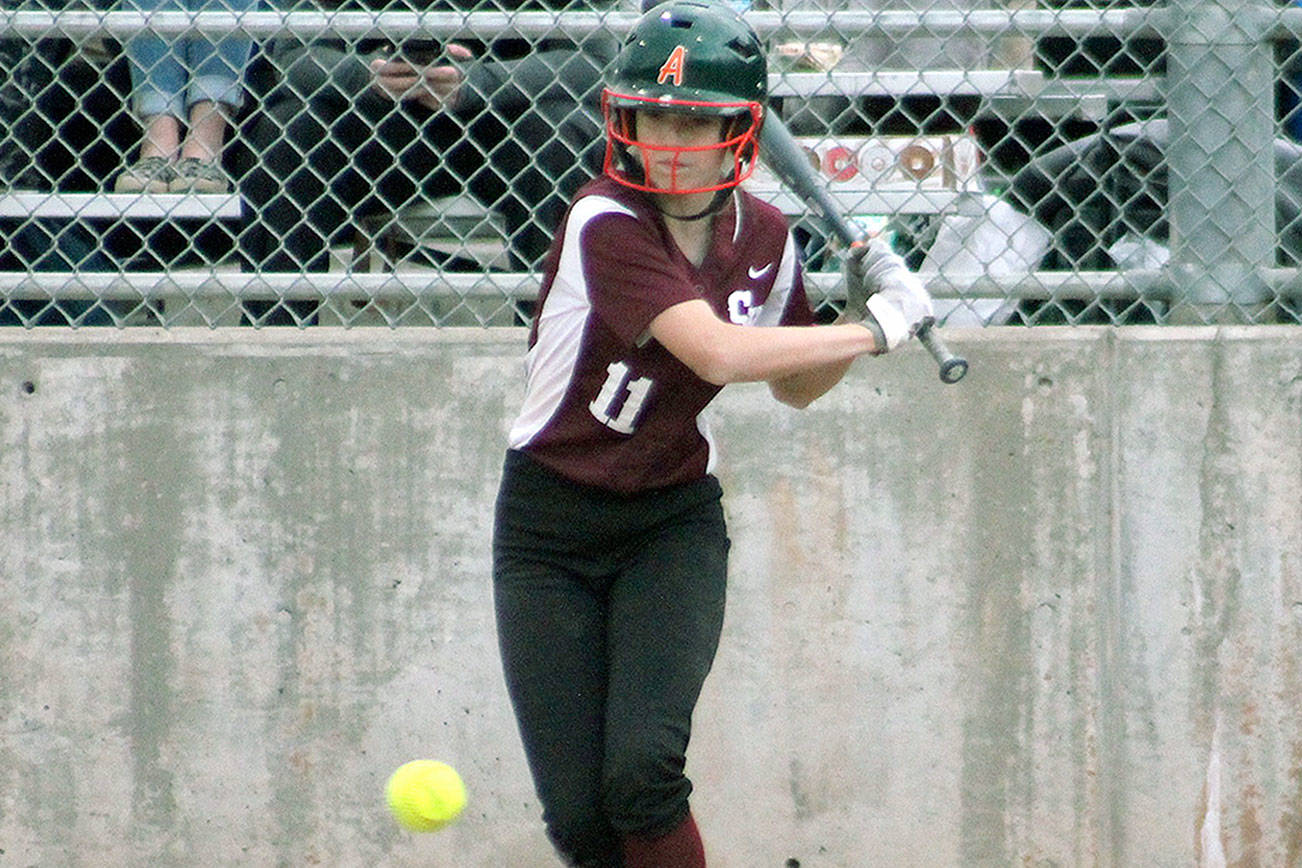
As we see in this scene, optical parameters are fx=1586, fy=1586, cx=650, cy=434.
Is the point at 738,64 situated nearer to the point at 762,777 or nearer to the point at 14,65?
the point at 762,777

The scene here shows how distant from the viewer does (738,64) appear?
296 cm

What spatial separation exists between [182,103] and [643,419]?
6.93 feet

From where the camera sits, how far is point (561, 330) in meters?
3.09

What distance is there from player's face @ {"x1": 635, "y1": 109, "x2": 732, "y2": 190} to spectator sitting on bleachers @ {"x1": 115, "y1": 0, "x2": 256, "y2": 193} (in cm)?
172

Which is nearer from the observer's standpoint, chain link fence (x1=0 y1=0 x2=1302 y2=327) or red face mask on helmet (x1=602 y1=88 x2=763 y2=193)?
red face mask on helmet (x1=602 y1=88 x2=763 y2=193)

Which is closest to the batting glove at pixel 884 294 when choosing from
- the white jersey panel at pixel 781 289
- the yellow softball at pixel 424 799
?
the white jersey panel at pixel 781 289

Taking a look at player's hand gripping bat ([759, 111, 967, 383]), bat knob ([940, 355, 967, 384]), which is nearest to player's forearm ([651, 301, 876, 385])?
bat knob ([940, 355, 967, 384])

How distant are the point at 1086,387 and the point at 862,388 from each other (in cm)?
56

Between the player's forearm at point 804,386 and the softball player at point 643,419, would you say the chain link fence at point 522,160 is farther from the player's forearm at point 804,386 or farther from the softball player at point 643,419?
the softball player at point 643,419

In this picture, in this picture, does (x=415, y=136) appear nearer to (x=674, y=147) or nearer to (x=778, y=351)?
(x=674, y=147)

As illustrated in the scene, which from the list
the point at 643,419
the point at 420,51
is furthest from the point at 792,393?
the point at 420,51

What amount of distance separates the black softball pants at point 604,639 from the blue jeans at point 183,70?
70.9 inches

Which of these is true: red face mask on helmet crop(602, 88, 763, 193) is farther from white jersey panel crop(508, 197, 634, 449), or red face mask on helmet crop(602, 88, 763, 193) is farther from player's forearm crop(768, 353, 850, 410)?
player's forearm crop(768, 353, 850, 410)

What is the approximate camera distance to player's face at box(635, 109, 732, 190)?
2953 mm
